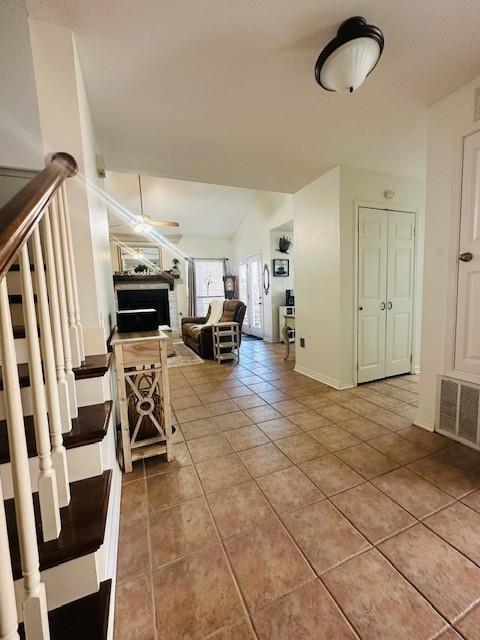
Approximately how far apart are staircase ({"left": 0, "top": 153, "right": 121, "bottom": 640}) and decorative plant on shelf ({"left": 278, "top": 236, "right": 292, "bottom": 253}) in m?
4.81

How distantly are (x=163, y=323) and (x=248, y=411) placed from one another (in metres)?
3.81

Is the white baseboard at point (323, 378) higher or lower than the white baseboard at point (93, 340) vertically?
lower

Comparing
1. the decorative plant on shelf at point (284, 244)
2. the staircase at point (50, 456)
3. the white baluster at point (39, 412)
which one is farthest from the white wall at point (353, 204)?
the white baluster at point (39, 412)

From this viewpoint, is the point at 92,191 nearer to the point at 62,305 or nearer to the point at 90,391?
the point at 62,305

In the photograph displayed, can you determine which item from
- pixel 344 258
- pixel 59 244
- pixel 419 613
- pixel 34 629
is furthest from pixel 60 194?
pixel 344 258

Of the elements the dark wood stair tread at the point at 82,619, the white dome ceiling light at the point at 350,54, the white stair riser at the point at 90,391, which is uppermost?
the white dome ceiling light at the point at 350,54

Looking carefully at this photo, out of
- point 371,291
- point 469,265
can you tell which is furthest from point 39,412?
point 371,291

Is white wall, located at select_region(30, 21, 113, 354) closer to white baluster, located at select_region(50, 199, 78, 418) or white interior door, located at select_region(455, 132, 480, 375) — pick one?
white baluster, located at select_region(50, 199, 78, 418)

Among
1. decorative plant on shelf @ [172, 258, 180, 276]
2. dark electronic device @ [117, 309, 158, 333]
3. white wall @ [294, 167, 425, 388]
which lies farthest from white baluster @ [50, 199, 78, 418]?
decorative plant on shelf @ [172, 258, 180, 276]

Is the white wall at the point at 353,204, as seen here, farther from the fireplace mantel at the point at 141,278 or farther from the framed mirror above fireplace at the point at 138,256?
the framed mirror above fireplace at the point at 138,256

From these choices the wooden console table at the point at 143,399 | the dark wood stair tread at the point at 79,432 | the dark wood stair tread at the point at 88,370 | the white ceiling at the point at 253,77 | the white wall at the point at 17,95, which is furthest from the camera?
the wooden console table at the point at 143,399

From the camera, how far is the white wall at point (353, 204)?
2918 millimetres

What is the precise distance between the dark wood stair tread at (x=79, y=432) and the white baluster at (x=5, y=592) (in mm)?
475

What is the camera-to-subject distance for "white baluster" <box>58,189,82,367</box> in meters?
1.17
